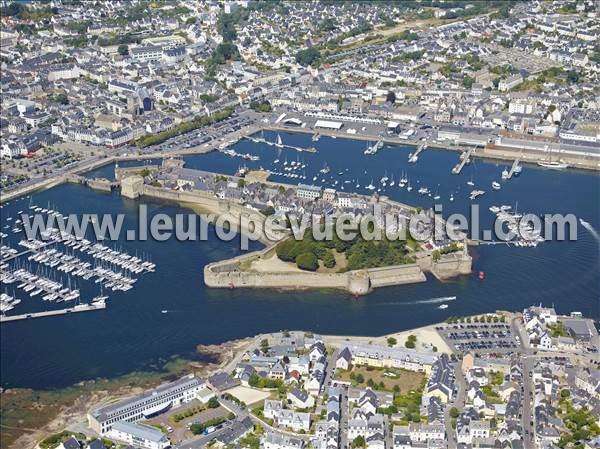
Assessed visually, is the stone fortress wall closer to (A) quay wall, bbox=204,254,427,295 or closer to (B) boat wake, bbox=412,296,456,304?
(A) quay wall, bbox=204,254,427,295

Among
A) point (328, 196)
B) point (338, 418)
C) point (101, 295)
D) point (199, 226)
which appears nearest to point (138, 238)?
point (199, 226)

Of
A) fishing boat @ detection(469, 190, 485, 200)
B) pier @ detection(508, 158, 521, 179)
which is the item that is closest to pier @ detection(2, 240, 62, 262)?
fishing boat @ detection(469, 190, 485, 200)

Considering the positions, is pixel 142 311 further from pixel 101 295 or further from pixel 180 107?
pixel 180 107

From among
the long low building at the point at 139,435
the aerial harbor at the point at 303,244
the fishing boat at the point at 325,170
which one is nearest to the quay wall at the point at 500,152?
the aerial harbor at the point at 303,244

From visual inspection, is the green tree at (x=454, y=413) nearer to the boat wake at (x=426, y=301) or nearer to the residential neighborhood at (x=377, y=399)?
the residential neighborhood at (x=377, y=399)

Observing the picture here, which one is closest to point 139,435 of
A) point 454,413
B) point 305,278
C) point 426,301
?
point 454,413

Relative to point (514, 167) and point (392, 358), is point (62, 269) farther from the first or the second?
point (514, 167)

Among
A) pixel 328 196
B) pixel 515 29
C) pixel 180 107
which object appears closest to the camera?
pixel 328 196
